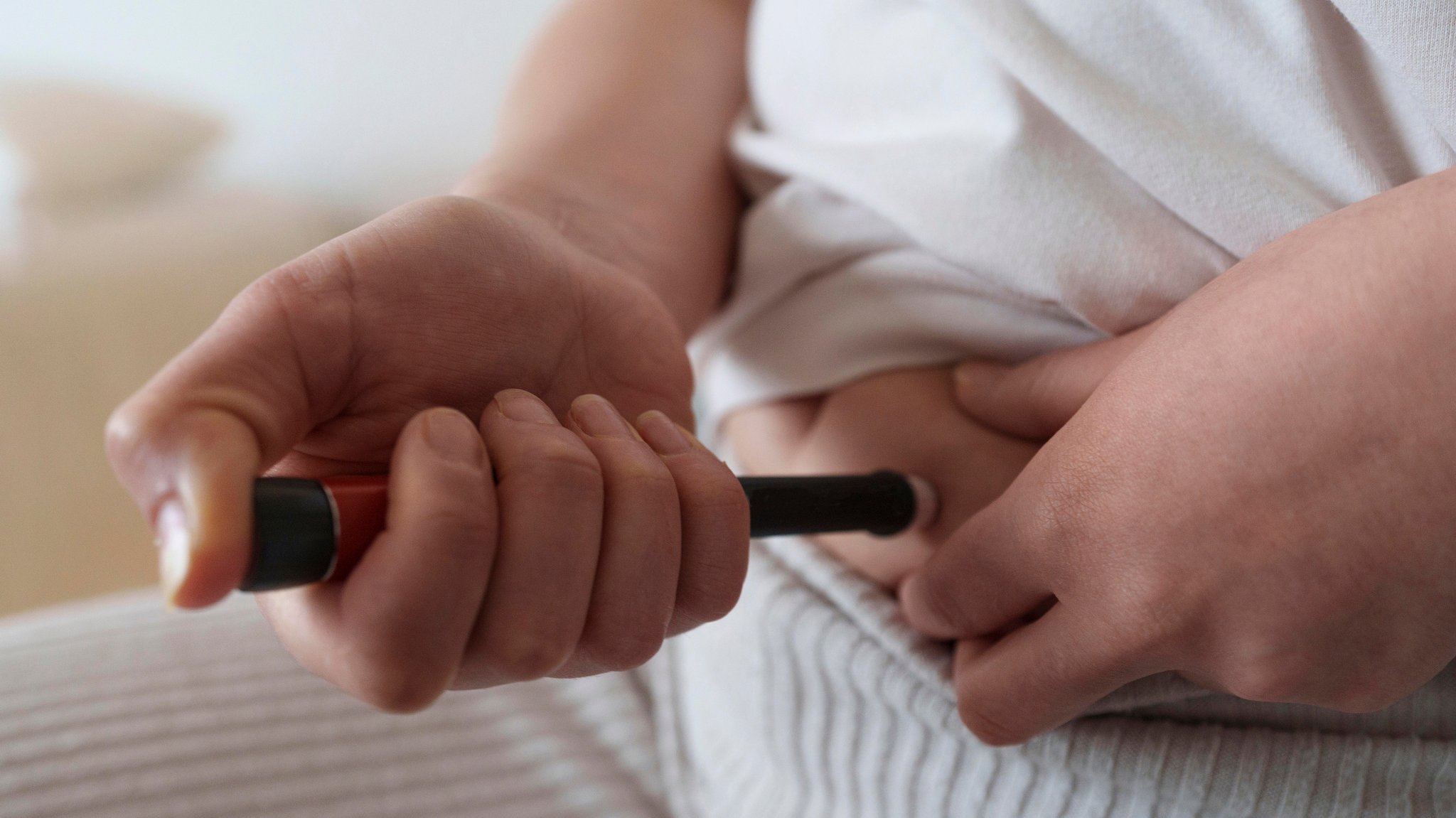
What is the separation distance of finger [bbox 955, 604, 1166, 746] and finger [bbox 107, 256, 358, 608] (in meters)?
0.24

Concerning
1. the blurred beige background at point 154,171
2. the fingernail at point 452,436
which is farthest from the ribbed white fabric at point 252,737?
the blurred beige background at point 154,171

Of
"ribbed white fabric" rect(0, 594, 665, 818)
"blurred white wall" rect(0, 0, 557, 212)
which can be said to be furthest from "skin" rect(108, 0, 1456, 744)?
"blurred white wall" rect(0, 0, 557, 212)

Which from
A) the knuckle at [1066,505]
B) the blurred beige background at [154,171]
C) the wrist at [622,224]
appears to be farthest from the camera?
the blurred beige background at [154,171]

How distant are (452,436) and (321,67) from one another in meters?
1.32

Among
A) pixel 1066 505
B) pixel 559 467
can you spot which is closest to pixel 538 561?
pixel 559 467

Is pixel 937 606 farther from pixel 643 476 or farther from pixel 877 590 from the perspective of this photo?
pixel 643 476

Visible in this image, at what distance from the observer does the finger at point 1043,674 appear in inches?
12.9

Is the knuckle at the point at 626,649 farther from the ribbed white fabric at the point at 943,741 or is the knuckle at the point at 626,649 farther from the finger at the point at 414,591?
the ribbed white fabric at the point at 943,741

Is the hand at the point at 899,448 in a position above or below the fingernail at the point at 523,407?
below

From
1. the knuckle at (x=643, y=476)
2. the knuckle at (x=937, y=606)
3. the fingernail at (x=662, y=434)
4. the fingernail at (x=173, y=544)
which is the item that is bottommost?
the knuckle at (x=937, y=606)

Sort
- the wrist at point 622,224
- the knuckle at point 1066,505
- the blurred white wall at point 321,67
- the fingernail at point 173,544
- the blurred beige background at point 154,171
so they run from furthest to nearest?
the blurred white wall at point 321,67
the blurred beige background at point 154,171
the wrist at point 622,224
the knuckle at point 1066,505
the fingernail at point 173,544

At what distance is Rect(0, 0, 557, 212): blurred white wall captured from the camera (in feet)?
4.31

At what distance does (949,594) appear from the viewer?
0.38 metres

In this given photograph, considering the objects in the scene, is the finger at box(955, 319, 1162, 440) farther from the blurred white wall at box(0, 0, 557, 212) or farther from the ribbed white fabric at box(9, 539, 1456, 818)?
the blurred white wall at box(0, 0, 557, 212)
